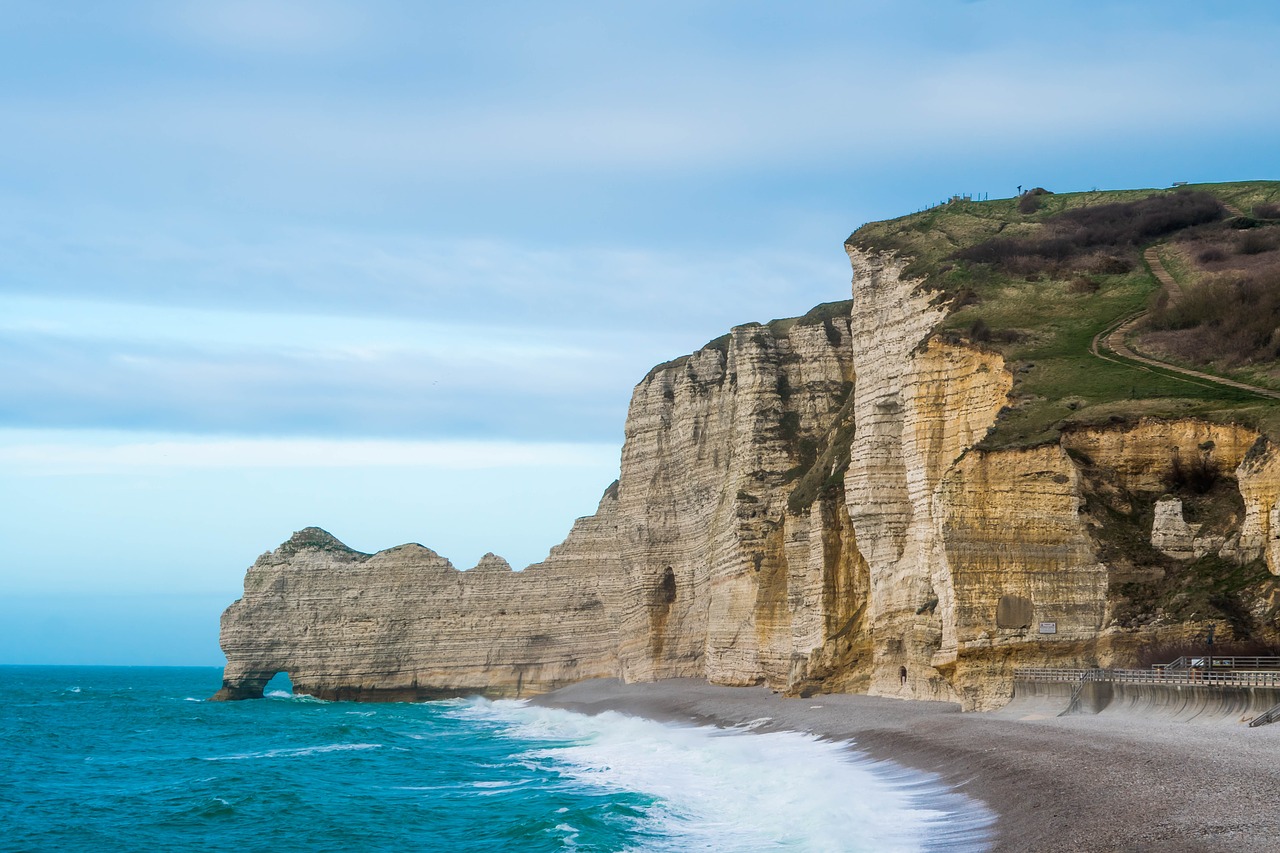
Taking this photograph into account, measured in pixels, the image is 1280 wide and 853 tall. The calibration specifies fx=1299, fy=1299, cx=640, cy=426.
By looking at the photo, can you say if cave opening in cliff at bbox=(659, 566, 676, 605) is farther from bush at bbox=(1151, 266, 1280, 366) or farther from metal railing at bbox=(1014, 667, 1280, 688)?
metal railing at bbox=(1014, 667, 1280, 688)

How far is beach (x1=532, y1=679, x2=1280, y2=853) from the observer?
48.4ft

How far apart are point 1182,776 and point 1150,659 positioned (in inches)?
459

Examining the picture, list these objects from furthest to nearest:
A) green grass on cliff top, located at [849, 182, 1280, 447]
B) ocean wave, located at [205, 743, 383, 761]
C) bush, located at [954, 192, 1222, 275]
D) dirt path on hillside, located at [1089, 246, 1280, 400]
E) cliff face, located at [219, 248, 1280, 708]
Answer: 1. ocean wave, located at [205, 743, 383, 761]
2. bush, located at [954, 192, 1222, 275]
3. dirt path on hillside, located at [1089, 246, 1280, 400]
4. green grass on cliff top, located at [849, 182, 1280, 447]
5. cliff face, located at [219, 248, 1280, 708]

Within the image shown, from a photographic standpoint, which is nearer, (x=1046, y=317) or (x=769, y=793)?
(x=769, y=793)

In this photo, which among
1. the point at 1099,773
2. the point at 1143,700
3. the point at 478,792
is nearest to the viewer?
the point at 1099,773

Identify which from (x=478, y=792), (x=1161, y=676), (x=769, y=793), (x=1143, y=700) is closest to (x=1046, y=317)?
(x=1161, y=676)

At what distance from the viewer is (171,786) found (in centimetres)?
3897

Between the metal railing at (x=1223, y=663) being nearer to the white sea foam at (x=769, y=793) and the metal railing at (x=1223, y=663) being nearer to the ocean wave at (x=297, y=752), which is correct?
the white sea foam at (x=769, y=793)

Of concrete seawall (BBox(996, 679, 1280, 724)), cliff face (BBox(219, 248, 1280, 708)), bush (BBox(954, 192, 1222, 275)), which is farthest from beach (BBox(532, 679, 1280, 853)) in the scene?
bush (BBox(954, 192, 1222, 275))

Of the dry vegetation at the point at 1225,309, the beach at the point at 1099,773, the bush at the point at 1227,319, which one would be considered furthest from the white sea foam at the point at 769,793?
the bush at the point at 1227,319

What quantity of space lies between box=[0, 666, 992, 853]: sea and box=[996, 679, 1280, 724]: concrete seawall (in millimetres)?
3941

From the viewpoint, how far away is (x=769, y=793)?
27547 millimetres

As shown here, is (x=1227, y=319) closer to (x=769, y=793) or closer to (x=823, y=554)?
(x=823, y=554)

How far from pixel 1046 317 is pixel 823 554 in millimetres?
12574
